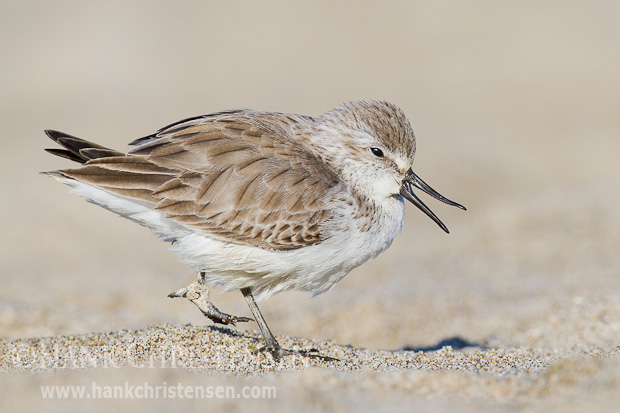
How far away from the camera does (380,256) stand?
400 inches

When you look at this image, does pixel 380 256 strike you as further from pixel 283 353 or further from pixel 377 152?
pixel 283 353

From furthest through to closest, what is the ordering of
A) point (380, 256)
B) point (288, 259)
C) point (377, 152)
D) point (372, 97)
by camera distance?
point (372, 97) < point (380, 256) < point (377, 152) < point (288, 259)

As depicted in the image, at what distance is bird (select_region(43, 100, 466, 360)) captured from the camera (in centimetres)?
472

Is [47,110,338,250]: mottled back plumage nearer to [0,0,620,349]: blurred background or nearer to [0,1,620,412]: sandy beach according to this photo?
[0,1,620,412]: sandy beach

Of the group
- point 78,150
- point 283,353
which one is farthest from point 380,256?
point 78,150

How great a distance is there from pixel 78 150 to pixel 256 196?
135 cm

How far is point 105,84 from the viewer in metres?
16.2

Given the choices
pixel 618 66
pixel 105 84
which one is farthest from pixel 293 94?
pixel 618 66

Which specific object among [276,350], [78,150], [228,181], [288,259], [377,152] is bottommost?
[276,350]

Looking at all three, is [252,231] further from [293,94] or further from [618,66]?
[618,66]

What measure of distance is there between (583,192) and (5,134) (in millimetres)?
10450

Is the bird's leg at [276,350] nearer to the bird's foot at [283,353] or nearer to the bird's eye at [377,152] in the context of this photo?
the bird's foot at [283,353]

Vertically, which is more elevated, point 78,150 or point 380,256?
point 380,256

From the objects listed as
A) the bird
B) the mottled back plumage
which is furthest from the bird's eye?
the mottled back plumage
